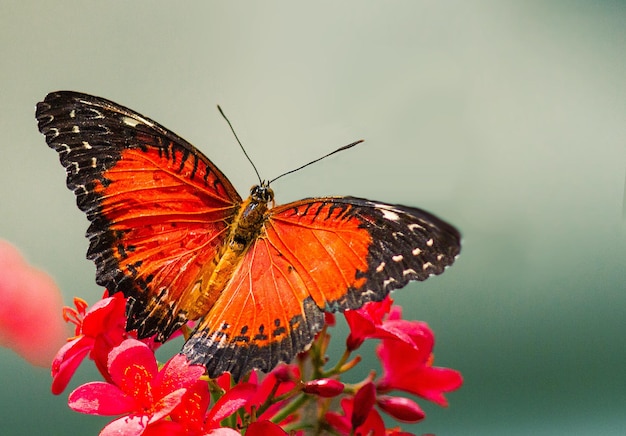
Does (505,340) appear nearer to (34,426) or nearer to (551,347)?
(551,347)

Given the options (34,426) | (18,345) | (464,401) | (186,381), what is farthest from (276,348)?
(34,426)

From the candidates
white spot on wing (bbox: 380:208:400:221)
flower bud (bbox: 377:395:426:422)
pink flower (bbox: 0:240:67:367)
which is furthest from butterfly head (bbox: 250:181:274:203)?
pink flower (bbox: 0:240:67:367)

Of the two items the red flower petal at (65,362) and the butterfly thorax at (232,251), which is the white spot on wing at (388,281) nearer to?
the butterfly thorax at (232,251)

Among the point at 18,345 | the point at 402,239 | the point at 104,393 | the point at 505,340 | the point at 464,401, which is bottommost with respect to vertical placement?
the point at 104,393

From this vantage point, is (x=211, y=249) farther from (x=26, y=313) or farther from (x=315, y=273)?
(x=26, y=313)

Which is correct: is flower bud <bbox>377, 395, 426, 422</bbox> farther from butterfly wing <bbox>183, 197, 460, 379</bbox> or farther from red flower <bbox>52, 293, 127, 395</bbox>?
red flower <bbox>52, 293, 127, 395</bbox>

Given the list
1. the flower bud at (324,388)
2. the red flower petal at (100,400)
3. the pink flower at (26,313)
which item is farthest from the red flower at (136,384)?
the pink flower at (26,313)
